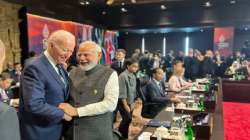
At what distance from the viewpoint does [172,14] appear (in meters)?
11.7

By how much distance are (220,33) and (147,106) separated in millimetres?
8011

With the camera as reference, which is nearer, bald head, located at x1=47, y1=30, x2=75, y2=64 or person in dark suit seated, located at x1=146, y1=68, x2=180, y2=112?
bald head, located at x1=47, y1=30, x2=75, y2=64

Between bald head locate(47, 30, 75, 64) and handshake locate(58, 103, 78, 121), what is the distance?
30 centimetres

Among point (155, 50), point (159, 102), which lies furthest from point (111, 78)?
point (155, 50)

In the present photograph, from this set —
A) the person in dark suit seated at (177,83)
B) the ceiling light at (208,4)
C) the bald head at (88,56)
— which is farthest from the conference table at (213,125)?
the ceiling light at (208,4)

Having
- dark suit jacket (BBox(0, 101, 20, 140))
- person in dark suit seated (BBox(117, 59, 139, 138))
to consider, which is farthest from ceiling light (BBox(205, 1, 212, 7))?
dark suit jacket (BBox(0, 101, 20, 140))

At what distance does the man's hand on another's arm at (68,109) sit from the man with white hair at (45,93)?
2 cm

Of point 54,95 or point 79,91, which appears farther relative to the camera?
point 79,91

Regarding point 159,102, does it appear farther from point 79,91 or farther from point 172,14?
point 172,14

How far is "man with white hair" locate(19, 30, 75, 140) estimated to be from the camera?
164 centimetres

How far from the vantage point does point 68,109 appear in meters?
1.81

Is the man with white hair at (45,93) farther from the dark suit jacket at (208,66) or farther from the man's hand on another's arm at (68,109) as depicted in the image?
the dark suit jacket at (208,66)

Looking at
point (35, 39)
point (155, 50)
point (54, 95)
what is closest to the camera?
point (54, 95)

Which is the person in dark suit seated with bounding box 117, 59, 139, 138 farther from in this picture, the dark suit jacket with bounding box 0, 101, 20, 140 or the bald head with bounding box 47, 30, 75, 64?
the dark suit jacket with bounding box 0, 101, 20, 140
